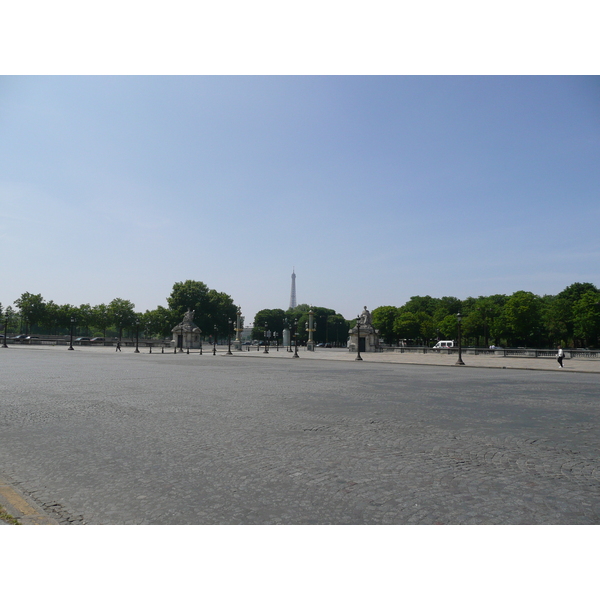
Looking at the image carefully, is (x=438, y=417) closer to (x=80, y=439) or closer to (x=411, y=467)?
(x=411, y=467)

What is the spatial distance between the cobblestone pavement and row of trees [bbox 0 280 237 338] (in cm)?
8625

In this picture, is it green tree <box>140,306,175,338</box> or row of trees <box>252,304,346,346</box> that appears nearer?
green tree <box>140,306,175,338</box>

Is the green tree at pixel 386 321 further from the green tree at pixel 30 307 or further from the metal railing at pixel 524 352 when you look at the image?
the green tree at pixel 30 307

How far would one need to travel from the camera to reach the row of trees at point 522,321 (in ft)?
230

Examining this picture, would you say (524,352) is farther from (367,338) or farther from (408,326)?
(408,326)

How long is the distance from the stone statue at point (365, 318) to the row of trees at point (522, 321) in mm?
26735

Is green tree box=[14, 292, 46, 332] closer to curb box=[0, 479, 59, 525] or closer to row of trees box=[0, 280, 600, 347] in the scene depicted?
row of trees box=[0, 280, 600, 347]

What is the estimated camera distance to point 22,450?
670 cm

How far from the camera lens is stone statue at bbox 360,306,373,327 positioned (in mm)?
66375

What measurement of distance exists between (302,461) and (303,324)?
369 feet

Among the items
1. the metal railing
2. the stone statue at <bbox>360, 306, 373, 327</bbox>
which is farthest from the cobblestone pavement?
the stone statue at <bbox>360, 306, 373, 327</bbox>

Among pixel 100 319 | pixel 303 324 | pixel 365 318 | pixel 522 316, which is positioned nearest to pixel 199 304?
pixel 100 319

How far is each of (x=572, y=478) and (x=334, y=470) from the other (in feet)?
9.87

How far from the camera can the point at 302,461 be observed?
6152 mm
